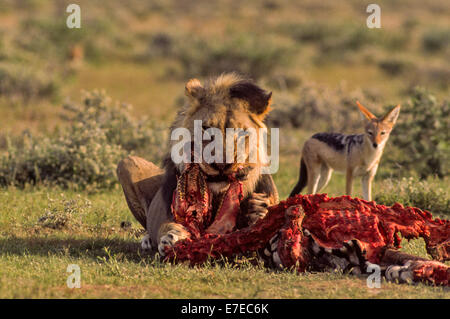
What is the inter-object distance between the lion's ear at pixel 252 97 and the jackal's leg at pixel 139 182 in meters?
1.61

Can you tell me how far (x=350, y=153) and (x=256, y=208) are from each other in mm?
3490

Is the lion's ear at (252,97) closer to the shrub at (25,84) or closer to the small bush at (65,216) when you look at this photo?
the small bush at (65,216)

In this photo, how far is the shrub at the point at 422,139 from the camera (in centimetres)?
1081

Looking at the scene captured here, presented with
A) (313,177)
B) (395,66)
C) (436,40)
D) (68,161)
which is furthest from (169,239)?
(436,40)

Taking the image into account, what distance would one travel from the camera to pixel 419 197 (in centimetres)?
891

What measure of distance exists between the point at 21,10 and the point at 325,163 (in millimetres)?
40122

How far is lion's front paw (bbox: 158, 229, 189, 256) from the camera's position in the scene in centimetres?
559

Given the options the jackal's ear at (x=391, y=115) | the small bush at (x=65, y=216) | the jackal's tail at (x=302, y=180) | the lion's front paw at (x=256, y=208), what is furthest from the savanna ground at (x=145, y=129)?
the jackal's ear at (x=391, y=115)

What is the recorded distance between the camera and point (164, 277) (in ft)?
16.8

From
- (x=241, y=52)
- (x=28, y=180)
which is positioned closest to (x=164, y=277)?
(x=28, y=180)

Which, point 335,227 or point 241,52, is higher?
point 241,52

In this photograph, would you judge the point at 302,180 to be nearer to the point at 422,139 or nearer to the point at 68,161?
the point at 422,139

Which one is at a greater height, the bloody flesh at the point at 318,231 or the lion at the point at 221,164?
the lion at the point at 221,164

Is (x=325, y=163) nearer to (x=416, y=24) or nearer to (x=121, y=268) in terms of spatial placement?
(x=121, y=268)
